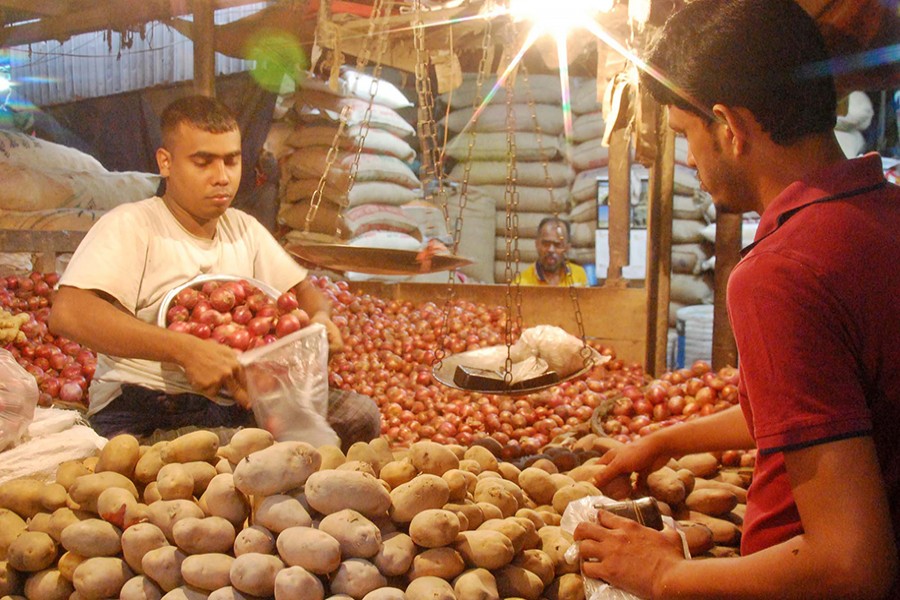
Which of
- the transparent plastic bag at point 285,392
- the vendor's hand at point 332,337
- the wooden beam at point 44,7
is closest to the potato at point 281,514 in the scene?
the transparent plastic bag at point 285,392

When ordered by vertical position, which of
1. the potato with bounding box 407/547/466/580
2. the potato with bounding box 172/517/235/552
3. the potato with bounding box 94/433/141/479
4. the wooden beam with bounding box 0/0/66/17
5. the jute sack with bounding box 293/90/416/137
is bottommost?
the potato with bounding box 407/547/466/580

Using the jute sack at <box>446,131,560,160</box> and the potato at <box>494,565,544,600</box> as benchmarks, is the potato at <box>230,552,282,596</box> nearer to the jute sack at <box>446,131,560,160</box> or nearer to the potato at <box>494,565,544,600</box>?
the potato at <box>494,565,544,600</box>

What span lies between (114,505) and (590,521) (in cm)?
86

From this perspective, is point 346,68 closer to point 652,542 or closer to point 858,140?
point 858,140

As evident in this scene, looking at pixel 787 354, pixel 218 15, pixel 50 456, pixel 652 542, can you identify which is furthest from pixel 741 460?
Result: pixel 218 15

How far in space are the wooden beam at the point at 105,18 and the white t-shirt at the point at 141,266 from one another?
249cm

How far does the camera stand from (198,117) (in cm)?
250

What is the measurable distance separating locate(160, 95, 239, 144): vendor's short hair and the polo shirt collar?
1909 millimetres

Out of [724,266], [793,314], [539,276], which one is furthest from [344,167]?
[793,314]

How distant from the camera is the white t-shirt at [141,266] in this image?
2.31 metres

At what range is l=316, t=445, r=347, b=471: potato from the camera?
150 cm

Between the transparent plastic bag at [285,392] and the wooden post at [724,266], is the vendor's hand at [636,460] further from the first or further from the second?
the wooden post at [724,266]

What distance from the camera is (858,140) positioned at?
252 inches

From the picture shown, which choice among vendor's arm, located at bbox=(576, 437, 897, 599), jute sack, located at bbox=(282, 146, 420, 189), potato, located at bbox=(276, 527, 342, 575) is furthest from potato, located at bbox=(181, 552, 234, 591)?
jute sack, located at bbox=(282, 146, 420, 189)
